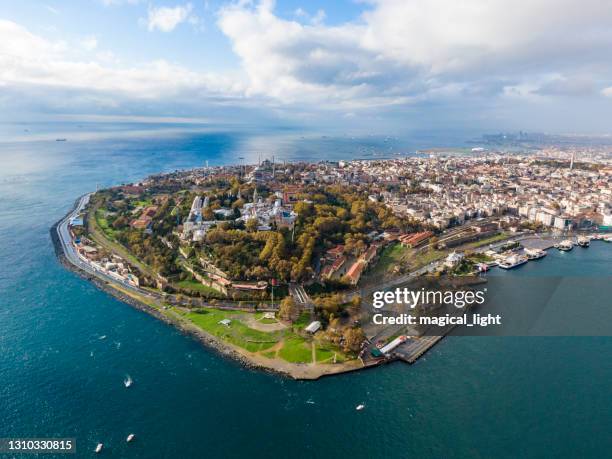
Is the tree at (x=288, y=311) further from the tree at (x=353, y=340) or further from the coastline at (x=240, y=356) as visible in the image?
the tree at (x=353, y=340)

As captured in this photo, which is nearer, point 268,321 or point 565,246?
point 268,321

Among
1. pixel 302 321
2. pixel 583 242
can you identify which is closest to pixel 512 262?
pixel 583 242

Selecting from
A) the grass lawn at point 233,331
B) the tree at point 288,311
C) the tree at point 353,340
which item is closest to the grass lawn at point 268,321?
the tree at point 288,311

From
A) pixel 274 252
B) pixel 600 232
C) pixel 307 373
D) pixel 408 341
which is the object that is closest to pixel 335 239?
pixel 274 252

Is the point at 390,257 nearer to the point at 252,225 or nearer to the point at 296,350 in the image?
the point at 252,225

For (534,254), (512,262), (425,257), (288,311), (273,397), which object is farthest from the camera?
(534,254)

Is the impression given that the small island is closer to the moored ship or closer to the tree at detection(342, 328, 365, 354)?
the tree at detection(342, 328, 365, 354)

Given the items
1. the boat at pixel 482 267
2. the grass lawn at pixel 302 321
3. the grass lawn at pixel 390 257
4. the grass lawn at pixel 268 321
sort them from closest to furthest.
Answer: the grass lawn at pixel 302 321, the grass lawn at pixel 268 321, the grass lawn at pixel 390 257, the boat at pixel 482 267
